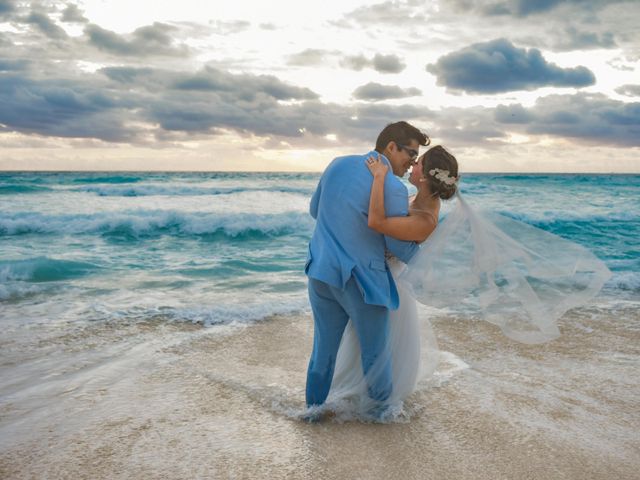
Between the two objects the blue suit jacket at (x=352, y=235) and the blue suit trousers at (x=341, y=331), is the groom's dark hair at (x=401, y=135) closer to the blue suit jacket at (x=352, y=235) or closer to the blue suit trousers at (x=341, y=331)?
the blue suit jacket at (x=352, y=235)

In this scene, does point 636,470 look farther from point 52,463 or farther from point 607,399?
point 52,463

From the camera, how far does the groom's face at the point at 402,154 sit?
130 inches

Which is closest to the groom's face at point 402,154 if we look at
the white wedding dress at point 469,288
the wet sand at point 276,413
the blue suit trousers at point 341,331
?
the white wedding dress at point 469,288

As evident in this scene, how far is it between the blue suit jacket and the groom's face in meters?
0.09

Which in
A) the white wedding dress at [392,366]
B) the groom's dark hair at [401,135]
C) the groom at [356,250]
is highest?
the groom's dark hair at [401,135]

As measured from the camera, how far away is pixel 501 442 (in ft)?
11.3

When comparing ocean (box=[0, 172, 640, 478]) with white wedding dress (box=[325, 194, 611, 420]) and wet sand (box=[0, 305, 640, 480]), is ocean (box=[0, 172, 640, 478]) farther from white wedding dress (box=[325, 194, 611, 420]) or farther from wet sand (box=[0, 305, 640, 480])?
white wedding dress (box=[325, 194, 611, 420])

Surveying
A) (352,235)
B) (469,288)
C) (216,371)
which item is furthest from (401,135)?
(216,371)

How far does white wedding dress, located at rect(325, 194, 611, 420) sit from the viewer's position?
363 centimetres

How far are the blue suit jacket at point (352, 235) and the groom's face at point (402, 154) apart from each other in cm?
9

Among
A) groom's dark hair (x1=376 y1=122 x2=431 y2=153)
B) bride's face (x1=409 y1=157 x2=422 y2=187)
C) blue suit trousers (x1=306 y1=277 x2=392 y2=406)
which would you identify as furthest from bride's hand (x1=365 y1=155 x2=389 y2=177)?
blue suit trousers (x1=306 y1=277 x2=392 y2=406)

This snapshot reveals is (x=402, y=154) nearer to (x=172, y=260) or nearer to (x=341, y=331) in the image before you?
(x=341, y=331)

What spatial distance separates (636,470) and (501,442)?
750 millimetres

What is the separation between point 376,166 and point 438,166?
0.43 metres
